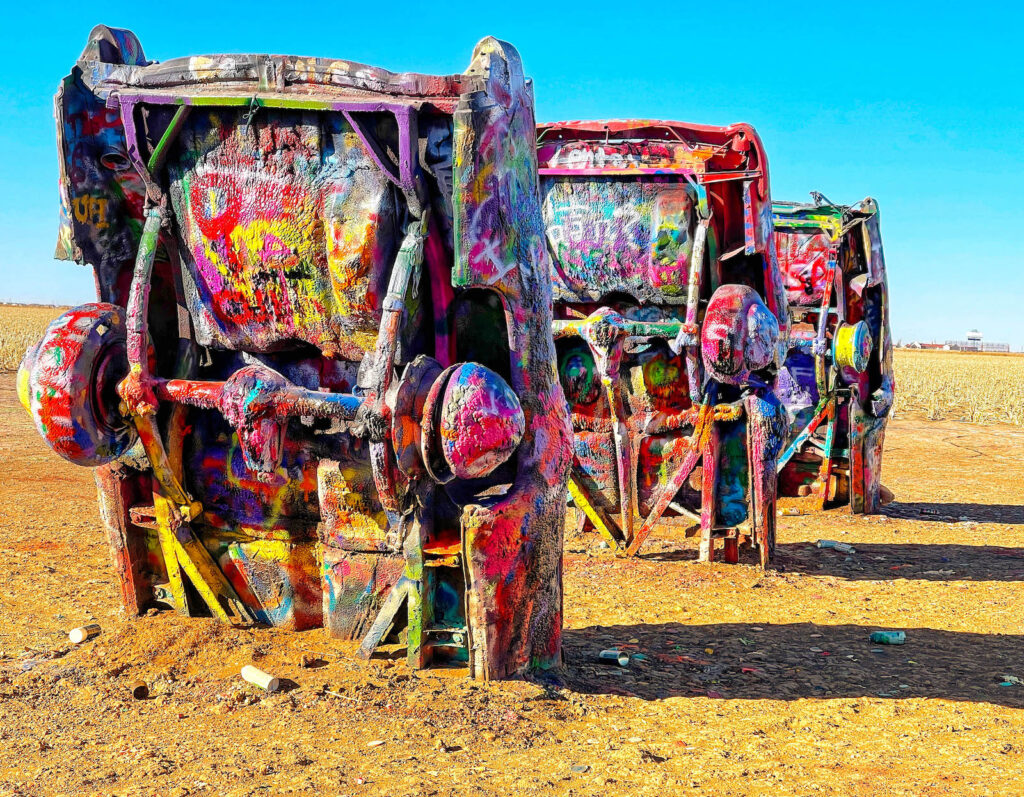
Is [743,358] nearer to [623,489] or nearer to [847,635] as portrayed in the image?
[623,489]

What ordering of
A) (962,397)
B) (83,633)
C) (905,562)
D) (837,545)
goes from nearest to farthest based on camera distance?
1. (83,633)
2. (905,562)
3. (837,545)
4. (962,397)

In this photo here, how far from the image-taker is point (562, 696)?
4.20 metres

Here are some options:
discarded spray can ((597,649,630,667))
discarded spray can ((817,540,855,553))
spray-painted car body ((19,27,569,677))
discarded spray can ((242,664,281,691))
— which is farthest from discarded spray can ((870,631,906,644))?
discarded spray can ((242,664,281,691))

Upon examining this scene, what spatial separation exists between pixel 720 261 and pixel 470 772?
4.75 meters

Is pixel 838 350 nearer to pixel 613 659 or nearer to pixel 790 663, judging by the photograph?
pixel 790 663

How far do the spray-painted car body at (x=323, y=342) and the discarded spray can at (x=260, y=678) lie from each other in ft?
1.41

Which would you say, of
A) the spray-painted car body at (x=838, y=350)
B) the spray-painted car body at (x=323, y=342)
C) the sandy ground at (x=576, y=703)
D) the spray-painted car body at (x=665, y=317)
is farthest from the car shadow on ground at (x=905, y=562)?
the spray-painted car body at (x=323, y=342)

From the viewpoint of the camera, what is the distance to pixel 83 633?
4.98m

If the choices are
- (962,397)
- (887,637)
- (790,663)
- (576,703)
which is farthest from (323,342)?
(962,397)

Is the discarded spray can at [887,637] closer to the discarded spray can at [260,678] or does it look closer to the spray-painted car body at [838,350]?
the discarded spray can at [260,678]

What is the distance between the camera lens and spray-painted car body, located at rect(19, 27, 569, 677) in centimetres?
392

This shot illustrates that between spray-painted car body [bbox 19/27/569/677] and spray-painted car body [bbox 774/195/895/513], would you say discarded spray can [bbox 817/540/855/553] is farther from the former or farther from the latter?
spray-painted car body [bbox 19/27/569/677]

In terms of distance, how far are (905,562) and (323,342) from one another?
5.46m

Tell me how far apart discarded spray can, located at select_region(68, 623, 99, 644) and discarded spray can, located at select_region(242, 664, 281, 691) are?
1116 millimetres
